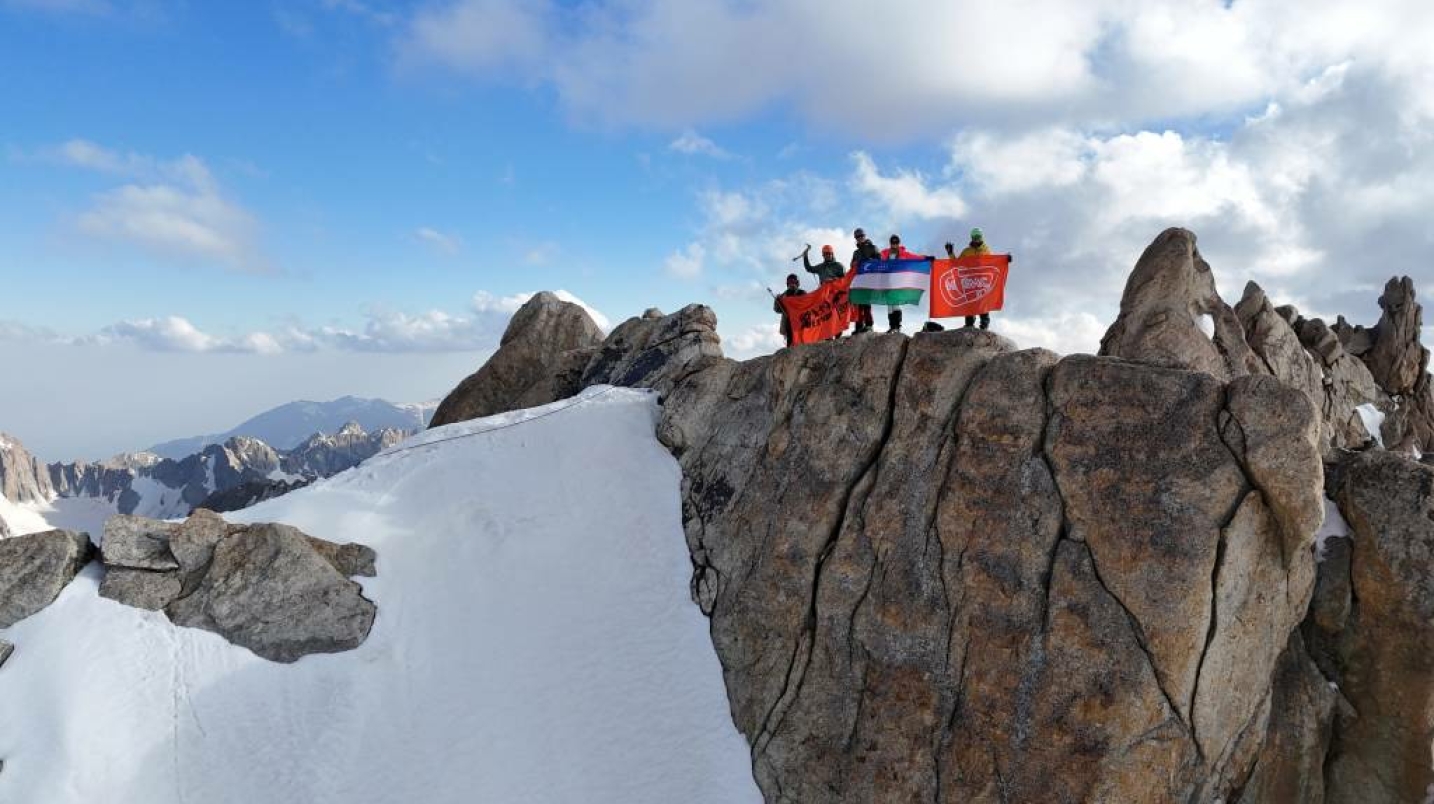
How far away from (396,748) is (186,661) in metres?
6.39

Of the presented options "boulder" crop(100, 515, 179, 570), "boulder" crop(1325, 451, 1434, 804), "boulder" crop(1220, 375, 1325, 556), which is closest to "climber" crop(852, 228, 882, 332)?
"boulder" crop(1220, 375, 1325, 556)

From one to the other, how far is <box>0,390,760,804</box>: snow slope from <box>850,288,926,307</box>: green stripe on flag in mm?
9569

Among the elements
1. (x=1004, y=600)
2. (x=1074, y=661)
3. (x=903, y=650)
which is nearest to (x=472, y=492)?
(x=903, y=650)

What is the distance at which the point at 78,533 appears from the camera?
2048cm

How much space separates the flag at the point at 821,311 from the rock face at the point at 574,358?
3.67 meters

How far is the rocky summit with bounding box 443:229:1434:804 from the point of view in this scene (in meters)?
14.2

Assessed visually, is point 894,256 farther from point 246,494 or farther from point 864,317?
point 246,494

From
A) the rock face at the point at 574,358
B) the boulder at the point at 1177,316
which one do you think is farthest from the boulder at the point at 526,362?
the boulder at the point at 1177,316

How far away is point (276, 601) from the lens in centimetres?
2048

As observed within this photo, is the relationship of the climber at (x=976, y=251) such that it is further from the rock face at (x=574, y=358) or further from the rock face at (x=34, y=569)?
the rock face at (x=34, y=569)

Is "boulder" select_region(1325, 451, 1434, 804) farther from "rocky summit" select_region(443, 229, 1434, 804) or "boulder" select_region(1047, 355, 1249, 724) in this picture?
"boulder" select_region(1047, 355, 1249, 724)

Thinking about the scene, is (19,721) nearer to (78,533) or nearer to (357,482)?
(78,533)

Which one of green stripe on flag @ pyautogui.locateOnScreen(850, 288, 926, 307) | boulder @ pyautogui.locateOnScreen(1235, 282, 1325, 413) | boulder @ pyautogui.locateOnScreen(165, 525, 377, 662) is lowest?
boulder @ pyautogui.locateOnScreen(165, 525, 377, 662)

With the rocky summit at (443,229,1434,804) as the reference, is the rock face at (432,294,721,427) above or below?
above
